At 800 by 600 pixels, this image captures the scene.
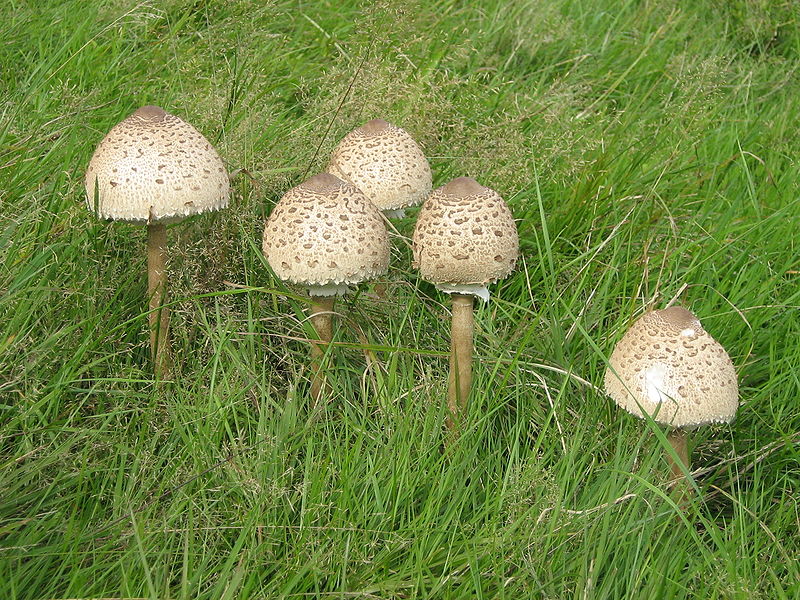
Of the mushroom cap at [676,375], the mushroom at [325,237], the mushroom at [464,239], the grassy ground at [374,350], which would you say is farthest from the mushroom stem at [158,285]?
the mushroom cap at [676,375]

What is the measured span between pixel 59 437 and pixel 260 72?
7.72ft

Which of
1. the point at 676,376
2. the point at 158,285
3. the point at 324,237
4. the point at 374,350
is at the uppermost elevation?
the point at 324,237

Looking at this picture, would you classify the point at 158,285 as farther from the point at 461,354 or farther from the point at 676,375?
the point at 676,375

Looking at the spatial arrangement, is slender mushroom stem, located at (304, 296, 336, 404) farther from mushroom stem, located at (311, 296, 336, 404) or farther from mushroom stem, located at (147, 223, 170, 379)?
mushroom stem, located at (147, 223, 170, 379)

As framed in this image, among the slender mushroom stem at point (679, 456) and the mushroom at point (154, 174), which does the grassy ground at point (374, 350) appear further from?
the mushroom at point (154, 174)

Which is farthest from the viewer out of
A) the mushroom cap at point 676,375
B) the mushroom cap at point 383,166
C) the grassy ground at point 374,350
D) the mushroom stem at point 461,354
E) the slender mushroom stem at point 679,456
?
the mushroom cap at point 383,166

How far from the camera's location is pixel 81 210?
10.7 feet

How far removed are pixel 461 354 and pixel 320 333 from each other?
0.56 meters

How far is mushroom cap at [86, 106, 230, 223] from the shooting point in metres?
2.91

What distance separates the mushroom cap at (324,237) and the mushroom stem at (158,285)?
0.49 metres

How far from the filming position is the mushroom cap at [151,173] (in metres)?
2.91

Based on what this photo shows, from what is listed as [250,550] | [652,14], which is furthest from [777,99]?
[250,550]

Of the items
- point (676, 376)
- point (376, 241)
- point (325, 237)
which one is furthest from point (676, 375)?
point (325, 237)

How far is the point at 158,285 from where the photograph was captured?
3.20m
